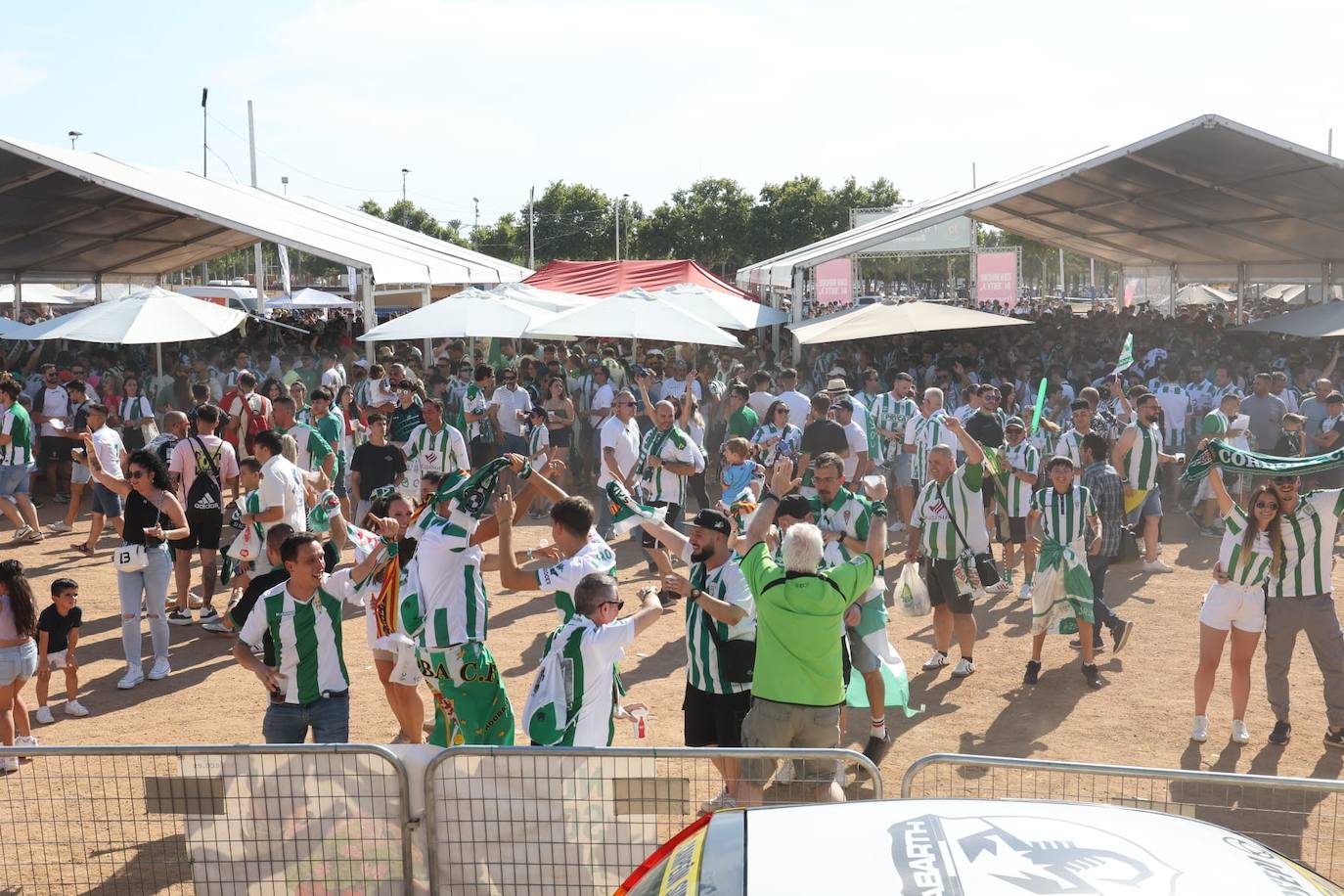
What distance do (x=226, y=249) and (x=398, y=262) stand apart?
9.13 meters

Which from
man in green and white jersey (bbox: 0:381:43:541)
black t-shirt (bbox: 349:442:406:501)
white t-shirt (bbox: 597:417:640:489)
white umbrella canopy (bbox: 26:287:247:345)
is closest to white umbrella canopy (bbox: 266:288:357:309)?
white umbrella canopy (bbox: 26:287:247:345)

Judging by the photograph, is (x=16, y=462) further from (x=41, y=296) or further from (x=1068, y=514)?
(x=41, y=296)

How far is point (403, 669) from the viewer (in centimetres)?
648

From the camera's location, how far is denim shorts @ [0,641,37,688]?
6594mm

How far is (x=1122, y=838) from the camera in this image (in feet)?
9.37

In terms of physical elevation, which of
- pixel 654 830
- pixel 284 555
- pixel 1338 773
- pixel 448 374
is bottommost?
pixel 1338 773

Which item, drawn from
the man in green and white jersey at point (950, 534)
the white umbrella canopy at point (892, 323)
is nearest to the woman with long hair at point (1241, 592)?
the man in green and white jersey at point (950, 534)

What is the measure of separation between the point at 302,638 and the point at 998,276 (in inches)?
1677

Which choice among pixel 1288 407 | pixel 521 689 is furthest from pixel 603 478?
pixel 1288 407

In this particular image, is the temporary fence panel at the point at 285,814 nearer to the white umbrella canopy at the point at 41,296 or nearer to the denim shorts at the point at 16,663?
the denim shorts at the point at 16,663

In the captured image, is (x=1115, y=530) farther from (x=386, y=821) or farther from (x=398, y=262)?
(x=398, y=262)

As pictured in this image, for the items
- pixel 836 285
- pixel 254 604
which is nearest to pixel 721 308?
pixel 254 604

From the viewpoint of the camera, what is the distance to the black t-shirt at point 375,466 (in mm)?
10789

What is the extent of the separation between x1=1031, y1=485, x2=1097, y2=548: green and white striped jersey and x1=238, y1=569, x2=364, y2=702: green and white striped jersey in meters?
4.96
